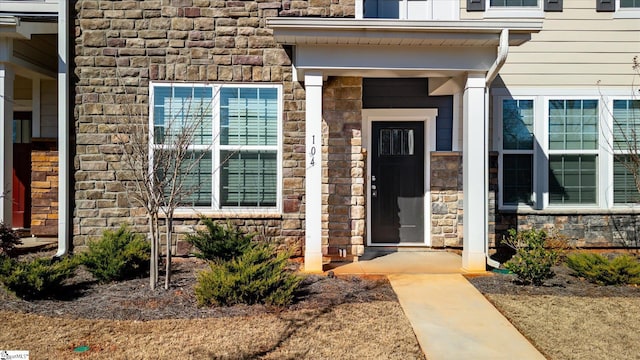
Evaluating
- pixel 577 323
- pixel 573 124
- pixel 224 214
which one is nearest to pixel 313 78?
pixel 224 214

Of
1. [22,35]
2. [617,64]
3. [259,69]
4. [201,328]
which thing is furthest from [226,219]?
[617,64]

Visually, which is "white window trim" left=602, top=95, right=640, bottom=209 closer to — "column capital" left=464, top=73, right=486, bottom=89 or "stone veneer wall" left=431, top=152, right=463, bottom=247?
"stone veneer wall" left=431, top=152, right=463, bottom=247

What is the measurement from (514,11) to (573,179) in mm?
2993

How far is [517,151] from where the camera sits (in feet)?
26.3

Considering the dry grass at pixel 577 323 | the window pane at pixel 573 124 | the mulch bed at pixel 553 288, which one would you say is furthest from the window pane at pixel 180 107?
the window pane at pixel 573 124

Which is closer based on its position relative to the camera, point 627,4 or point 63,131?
point 63,131

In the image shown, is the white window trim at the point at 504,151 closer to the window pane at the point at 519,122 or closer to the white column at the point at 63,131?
the window pane at the point at 519,122

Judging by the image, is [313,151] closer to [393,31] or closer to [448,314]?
[393,31]

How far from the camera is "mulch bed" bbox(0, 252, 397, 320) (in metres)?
4.69

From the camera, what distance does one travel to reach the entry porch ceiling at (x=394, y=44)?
5742mm

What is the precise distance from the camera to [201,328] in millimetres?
4293

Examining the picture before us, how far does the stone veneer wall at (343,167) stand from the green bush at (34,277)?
3482 millimetres

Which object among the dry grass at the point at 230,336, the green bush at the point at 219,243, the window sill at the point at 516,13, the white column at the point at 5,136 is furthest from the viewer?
the window sill at the point at 516,13

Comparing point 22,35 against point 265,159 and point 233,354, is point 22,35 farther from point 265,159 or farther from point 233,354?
point 233,354
